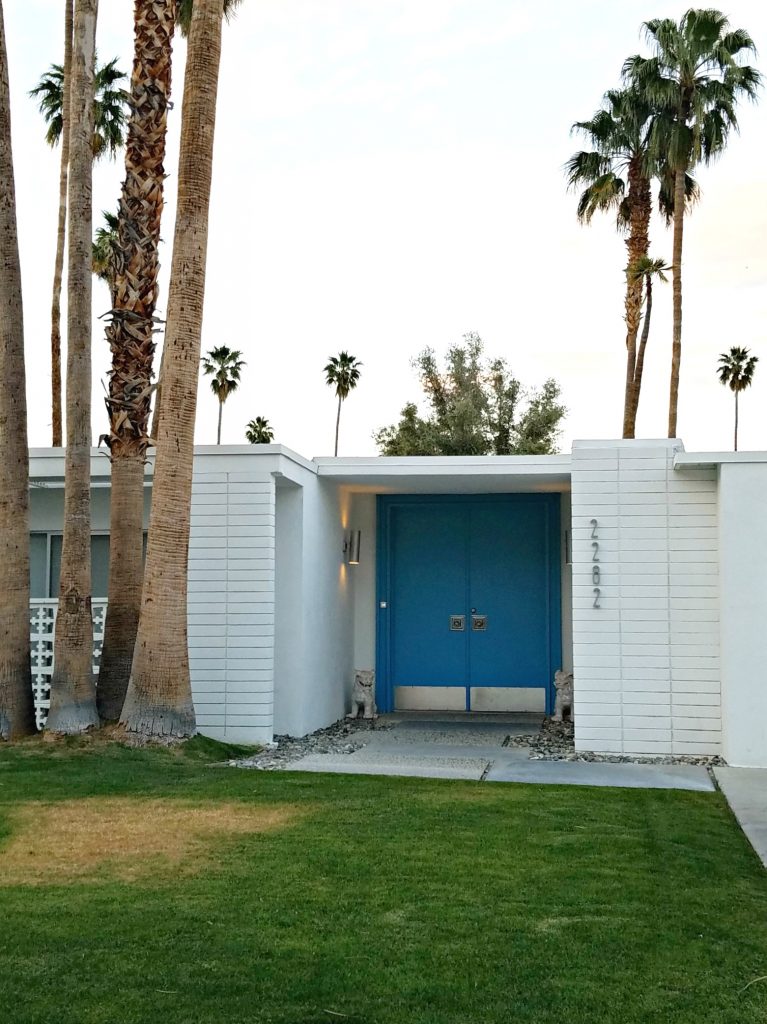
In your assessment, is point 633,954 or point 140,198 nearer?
point 633,954

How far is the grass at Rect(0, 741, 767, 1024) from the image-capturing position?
13.3ft

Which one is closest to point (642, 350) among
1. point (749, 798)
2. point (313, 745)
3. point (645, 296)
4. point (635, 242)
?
point (645, 296)

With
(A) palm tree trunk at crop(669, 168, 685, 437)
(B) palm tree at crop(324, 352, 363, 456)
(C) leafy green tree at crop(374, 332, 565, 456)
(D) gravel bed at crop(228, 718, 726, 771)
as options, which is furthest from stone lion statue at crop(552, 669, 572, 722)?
(B) palm tree at crop(324, 352, 363, 456)

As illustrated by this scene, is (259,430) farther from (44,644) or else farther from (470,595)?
(44,644)

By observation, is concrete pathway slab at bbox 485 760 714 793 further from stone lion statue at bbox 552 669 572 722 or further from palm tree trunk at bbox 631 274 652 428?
palm tree trunk at bbox 631 274 652 428

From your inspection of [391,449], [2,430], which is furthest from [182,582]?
[391,449]

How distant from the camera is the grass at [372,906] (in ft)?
13.3

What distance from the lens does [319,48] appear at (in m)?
13.6

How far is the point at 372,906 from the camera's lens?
519 cm

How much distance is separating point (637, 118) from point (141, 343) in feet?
52.3

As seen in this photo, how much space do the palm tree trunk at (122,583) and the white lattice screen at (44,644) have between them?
0.86 m

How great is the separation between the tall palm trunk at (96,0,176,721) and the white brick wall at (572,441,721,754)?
4238 mm

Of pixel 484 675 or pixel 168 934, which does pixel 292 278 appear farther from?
pixel 168 934

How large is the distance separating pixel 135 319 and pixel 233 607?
298cm
